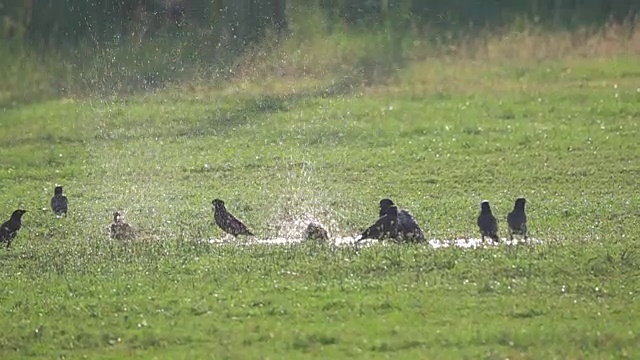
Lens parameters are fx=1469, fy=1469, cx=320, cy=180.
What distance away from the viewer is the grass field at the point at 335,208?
10398 millimetres

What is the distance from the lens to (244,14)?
1209 inches

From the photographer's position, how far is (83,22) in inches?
1212

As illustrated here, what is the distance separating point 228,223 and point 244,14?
15990mm

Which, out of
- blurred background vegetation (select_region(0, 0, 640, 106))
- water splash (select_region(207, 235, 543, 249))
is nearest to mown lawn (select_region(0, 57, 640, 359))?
water splash (select_region(207, 235, 543, 249))

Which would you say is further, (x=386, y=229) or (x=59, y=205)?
(x=59, y=205)

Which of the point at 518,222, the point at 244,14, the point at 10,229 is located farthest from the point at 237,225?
the point at 244,14

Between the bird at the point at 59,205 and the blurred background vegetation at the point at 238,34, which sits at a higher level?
the blurred background vegetation at the point at 238,34

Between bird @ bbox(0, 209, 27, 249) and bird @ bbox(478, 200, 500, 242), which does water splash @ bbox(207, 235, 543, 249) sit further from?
bird @ bbox(0, 209, 27, 249)

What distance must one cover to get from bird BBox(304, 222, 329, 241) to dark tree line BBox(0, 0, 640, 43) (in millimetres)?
14998

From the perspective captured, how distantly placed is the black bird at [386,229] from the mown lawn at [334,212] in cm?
66

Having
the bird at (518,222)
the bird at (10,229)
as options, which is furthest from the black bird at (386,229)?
the bird at (10,229)

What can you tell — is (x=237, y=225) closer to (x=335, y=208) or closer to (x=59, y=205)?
(x=335, y=208)

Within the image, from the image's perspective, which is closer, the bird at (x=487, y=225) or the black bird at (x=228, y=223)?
the bird at (x=487, y=225)

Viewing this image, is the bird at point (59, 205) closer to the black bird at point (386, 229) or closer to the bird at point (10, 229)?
the bird at point (10, 229)
